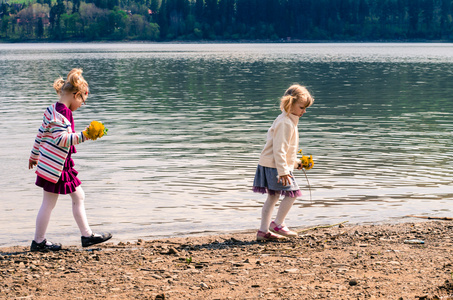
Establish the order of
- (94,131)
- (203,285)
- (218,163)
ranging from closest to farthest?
(203,285) → (94,131) → (218,163)

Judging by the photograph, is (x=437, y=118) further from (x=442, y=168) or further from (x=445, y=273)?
(x=445, y=273)

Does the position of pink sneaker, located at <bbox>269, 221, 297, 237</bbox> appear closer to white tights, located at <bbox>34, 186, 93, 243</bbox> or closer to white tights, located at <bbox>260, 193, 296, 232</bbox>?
white tights, located at <bbox>260, 193, 296, 232</bbox>

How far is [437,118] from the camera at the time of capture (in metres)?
21.0

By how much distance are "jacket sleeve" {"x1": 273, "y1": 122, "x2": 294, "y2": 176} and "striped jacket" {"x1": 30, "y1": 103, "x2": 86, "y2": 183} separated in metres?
2.02

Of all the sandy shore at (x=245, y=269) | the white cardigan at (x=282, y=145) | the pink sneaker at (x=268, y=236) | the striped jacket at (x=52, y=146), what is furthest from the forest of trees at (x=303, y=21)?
the striped jacket at (x=52, y=146)

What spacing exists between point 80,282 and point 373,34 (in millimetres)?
185902

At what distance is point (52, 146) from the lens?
261 inches

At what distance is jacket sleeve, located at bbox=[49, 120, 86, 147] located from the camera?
6480 millimetres

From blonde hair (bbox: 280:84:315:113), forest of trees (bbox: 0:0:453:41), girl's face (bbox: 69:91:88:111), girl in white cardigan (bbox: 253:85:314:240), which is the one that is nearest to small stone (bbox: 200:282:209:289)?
girl in white cardigan (bbox: 253:85:314:240)

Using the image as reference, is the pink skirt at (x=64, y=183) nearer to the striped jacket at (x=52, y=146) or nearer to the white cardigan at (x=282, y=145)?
the striped jacket at (x=52, y=146)

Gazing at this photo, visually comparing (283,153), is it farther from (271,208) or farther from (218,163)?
(218,163)

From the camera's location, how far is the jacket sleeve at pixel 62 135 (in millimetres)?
6480

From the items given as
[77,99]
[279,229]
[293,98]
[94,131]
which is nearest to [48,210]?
[94,131]

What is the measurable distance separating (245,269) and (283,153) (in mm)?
1425
